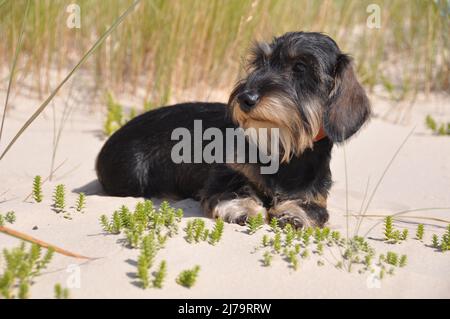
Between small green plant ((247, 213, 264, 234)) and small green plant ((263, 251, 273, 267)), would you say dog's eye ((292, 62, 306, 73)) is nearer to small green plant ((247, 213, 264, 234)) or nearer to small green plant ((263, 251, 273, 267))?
small green plant ((247, 213, 264, 234))

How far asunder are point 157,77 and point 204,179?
2.60m

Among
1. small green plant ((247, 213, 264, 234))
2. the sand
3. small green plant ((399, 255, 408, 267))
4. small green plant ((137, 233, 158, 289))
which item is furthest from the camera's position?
small green plant ((247, 213, 264, 234))

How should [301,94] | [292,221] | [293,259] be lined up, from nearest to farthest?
[293,259]
[301,94]
[292,221]

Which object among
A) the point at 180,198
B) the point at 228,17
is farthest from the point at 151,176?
the point at 228,17

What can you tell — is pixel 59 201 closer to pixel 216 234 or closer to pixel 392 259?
pixel 216 234

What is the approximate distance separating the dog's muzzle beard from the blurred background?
264 cm

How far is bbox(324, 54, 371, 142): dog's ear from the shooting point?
12.6ft

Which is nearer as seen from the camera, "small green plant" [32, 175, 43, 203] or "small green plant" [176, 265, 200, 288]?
"small green plant" [176, 265, 200, 288]

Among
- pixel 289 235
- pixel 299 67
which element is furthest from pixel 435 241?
pixel 299 67

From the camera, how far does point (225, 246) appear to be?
343 centimetres

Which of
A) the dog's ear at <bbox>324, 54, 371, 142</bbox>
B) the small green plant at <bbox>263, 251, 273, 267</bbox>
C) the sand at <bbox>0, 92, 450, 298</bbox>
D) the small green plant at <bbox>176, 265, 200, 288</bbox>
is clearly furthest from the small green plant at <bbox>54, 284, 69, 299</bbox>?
the dog's ear at <bbox>324, 54, 371, 142</bbox>

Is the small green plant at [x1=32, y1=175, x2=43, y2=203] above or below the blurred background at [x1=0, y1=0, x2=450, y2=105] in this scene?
below

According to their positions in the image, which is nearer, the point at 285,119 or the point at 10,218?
the point at 10,218

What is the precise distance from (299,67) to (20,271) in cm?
204
